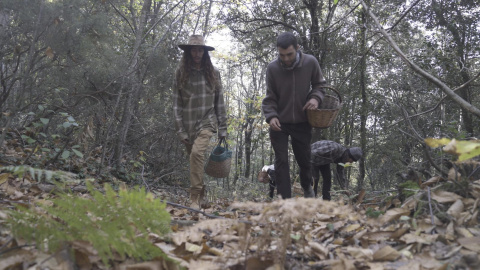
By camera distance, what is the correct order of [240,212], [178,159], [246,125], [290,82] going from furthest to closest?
1. [246,125]
2. [178,159]
3. [290,82]
4. [240,212]

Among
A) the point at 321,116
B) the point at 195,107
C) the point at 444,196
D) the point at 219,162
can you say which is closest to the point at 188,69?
the point at 195,107

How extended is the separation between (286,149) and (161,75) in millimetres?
4655

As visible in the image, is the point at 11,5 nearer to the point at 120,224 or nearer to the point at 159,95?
the point at 159,95

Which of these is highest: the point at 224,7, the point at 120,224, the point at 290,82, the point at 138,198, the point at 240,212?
the point at 224,7

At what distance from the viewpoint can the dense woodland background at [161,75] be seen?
196 inches

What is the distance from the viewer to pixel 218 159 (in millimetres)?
5195

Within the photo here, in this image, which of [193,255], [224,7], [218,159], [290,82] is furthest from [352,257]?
[224,7]

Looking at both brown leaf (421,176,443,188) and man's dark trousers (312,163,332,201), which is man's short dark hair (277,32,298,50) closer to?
brown leaf (421,176,443,188)

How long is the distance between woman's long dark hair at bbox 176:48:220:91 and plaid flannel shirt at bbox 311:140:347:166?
2.89m

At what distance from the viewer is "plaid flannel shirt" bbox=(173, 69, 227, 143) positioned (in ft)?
16.3

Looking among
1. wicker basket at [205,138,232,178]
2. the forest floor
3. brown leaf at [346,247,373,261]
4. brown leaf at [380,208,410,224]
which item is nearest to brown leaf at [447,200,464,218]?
the forest floor

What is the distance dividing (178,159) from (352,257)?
6994mm

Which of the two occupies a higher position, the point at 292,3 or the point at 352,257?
the point at 292,3

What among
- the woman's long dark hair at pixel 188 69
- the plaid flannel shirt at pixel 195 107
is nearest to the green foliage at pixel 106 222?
the plaid flannel shirt at pixel 195 107
